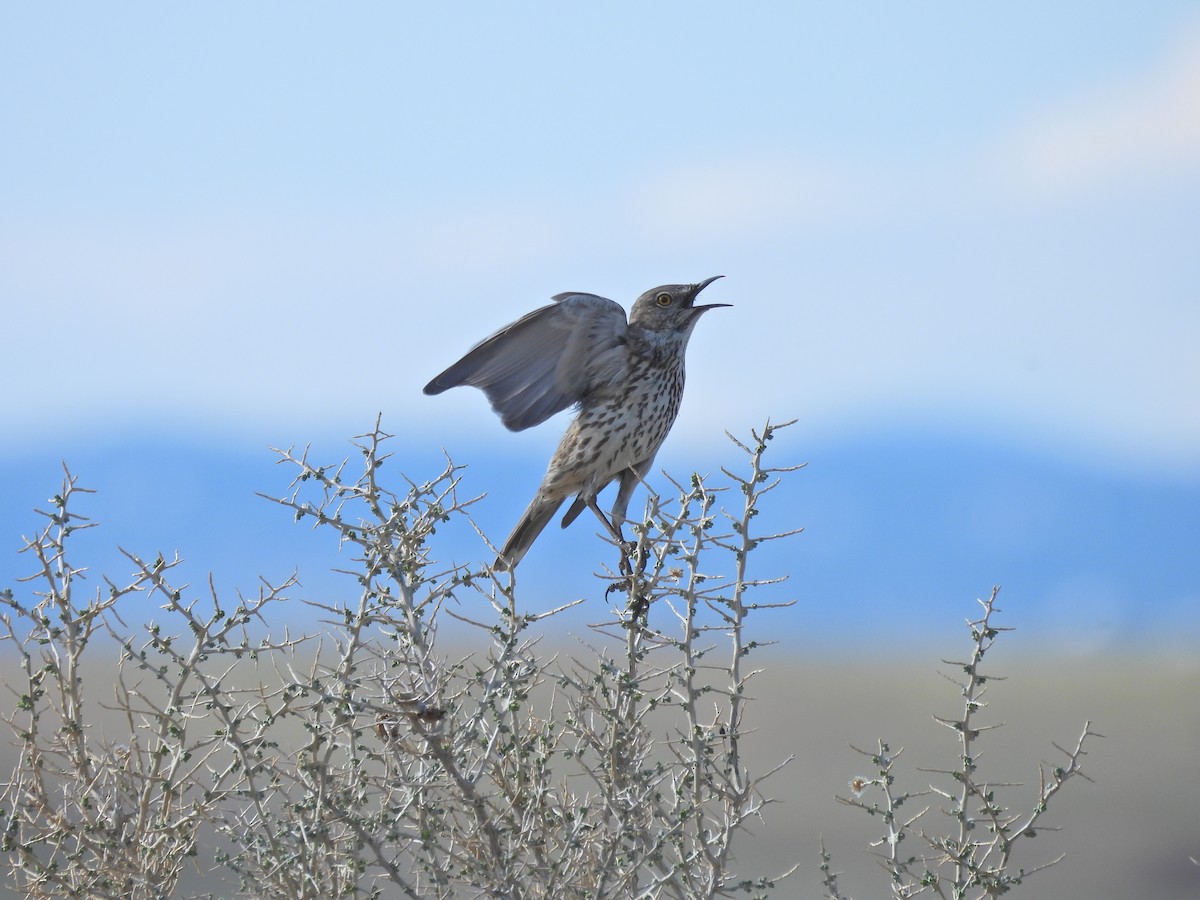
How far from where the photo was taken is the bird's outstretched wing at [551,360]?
863cm

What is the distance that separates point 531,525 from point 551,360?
0.99m

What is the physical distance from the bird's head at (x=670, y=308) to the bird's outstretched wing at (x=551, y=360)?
12.9 inches

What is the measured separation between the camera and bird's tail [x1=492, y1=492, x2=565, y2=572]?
8875 millimetres

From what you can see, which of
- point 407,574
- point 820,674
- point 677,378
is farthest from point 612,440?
point 820,674

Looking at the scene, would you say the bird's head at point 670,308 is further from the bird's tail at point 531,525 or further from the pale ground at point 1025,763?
the pale ground at point 1025,763

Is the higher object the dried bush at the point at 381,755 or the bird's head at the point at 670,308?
the bird's head at the point at 670,308

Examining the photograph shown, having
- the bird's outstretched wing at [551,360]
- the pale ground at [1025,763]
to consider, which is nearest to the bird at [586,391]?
the bird's outstretched wing at [551,360]

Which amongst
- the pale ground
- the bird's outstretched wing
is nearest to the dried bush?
the pale ground

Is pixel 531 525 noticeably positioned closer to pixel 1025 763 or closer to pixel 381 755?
pixel 381 755

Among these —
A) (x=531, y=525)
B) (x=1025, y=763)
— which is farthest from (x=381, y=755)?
(x=1025, y=763)

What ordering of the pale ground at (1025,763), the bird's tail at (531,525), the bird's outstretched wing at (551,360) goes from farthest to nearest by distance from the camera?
the pale ground at (1025,763), the bird's tail at (531,525), the bird's outstretched wing at (551,360)

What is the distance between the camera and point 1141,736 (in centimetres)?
5519

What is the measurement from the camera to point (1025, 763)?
38094mm

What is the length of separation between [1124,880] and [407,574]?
26.8m
